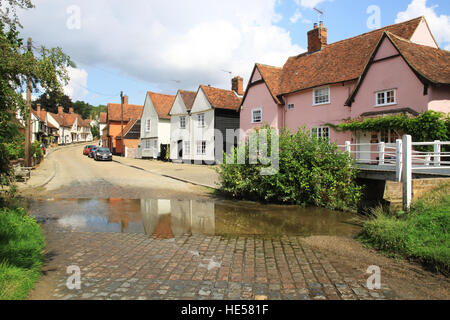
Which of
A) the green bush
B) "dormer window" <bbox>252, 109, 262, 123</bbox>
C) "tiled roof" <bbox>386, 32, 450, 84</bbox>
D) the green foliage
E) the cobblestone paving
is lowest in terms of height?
the cobblestone paving

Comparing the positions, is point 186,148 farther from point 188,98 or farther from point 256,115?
point 256,115

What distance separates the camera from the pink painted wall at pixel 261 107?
24.7 m

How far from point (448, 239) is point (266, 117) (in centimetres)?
2074

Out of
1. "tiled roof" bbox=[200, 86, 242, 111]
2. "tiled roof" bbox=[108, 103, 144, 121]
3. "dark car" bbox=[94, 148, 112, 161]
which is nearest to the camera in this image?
"tiled roof" bbox=[200, 86, 242, 111]

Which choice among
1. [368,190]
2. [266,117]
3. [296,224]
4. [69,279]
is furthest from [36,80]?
[266,117]

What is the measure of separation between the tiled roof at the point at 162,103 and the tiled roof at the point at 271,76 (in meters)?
16.9

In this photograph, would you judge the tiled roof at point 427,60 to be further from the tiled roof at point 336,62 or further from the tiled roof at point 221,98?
the tiled roof at point 221,98

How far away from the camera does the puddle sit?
775 centimetres

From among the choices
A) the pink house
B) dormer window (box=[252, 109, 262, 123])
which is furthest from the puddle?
dormer window (box=[252, 109, 262, 123])

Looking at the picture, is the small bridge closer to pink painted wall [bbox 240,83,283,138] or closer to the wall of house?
the wall of house

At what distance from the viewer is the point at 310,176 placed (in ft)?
35.3

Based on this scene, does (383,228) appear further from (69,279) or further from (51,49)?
(51,49)

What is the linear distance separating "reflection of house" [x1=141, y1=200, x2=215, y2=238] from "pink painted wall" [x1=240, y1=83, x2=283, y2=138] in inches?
559

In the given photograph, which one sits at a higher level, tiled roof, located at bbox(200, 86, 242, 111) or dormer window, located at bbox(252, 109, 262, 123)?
tiled roof, located at bbox(200, 86, 242, 111)
